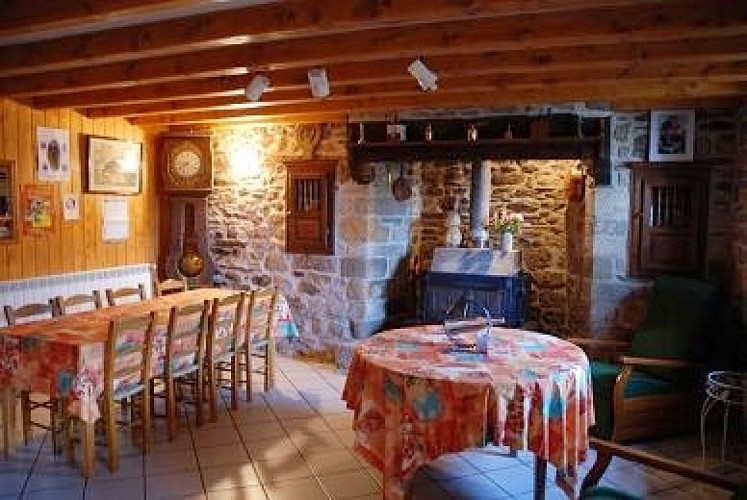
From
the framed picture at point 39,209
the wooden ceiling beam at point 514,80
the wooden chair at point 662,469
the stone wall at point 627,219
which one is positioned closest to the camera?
the wooden chair at point 662,469

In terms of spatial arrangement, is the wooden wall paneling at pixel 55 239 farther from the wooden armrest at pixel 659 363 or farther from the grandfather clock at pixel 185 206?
the wooden armrest at pixel 659 363

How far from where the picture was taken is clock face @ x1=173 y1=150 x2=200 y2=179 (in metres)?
6.00

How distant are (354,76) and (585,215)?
2.29 m

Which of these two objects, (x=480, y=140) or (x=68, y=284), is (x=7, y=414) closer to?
(x=68, y=284)

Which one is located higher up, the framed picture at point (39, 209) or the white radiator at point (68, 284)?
the framed picture at point (39, 209)

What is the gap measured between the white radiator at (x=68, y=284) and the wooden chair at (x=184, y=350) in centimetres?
164

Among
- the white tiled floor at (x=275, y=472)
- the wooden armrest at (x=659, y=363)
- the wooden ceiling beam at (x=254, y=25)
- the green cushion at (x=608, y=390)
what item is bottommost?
the white tiled floor at (x=275, y=472)

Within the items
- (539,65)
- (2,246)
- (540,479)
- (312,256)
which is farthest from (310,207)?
(540,479)

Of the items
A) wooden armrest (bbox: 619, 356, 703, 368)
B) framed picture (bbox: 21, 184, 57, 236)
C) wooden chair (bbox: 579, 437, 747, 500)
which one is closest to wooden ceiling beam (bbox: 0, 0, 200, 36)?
framed picture (bbox: 21, 184, 57, 236)

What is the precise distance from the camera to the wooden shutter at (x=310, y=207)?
18.6 feet

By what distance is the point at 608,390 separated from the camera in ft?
12.3

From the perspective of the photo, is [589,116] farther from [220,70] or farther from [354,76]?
[220,70]

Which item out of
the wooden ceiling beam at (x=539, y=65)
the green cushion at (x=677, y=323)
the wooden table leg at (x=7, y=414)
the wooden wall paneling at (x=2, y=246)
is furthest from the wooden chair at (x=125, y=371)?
the green cushion at (x=677, y=323)

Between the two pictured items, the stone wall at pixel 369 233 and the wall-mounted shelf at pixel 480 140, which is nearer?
the wall-mounted shelf at pixel 480 140
